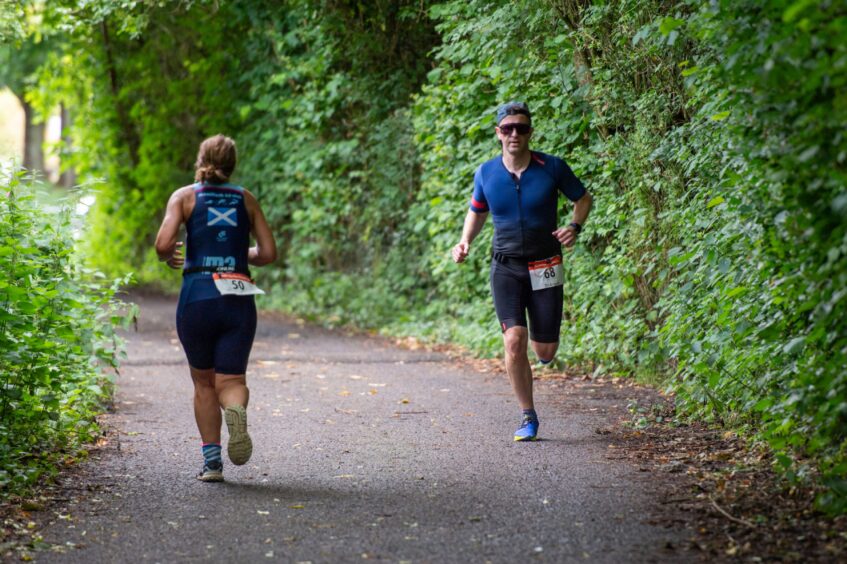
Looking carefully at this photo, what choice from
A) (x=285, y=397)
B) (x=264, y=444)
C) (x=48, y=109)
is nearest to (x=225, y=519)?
(x=264, y=444)

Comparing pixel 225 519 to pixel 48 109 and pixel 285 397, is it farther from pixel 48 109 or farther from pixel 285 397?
pixel 48 109

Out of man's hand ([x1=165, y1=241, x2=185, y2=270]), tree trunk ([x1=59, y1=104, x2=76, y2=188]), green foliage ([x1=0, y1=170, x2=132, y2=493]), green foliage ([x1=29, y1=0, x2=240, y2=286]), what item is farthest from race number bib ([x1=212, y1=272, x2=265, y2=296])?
green foliage ([x1=29, y1=0, x2=240, y2=286])

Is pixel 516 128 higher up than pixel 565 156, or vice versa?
pixel 516 128

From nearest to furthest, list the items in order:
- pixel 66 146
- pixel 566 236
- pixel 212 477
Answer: pixel 212 477
pixel 566 236
pixel 66 146

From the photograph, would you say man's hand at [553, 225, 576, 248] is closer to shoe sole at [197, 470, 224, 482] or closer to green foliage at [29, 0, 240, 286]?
shoe sole at [197, 470, 224, 482]

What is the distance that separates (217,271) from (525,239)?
7.40 feet

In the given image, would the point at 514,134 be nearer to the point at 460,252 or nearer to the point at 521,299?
the point at 460,252

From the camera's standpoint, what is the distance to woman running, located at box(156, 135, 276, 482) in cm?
623

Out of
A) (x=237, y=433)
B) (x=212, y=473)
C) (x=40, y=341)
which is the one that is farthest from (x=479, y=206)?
(x=40, y=341)

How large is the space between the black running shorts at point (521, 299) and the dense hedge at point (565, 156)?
992 millimetres

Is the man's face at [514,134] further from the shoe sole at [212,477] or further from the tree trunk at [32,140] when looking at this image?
the tree trunk at [32,140]

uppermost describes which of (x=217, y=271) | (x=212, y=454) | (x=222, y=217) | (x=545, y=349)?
(x=222, y=217)

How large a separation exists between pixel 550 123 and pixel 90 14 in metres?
10.7

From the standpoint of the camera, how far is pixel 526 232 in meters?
7.45
